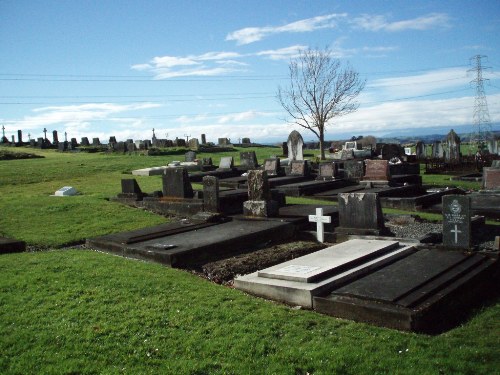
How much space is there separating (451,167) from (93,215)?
21.3 m

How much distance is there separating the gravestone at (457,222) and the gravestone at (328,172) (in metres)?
13.2

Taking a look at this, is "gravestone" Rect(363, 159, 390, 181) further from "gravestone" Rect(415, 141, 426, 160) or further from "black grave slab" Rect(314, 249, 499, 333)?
"gravestone" Rect(415, 141, 426, 160)

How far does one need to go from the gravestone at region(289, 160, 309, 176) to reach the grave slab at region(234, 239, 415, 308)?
1487 centimetres

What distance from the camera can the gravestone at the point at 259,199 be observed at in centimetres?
1301

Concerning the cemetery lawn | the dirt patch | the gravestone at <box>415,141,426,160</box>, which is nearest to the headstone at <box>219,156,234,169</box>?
the gravestone at <box>415,141,426,160</box>

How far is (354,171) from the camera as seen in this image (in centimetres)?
2259

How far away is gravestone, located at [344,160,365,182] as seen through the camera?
2222cm

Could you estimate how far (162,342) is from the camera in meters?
5.51

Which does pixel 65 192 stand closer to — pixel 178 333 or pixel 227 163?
pixel 227 163

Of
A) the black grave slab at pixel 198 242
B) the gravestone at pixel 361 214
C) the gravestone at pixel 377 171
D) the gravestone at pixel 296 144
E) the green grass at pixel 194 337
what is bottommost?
the green grass at pixel 194 337

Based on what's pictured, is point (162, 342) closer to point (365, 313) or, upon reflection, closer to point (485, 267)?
point (365, 313)

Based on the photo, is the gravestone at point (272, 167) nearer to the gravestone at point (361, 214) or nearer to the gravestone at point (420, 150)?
the gravestone at point (361, 214)

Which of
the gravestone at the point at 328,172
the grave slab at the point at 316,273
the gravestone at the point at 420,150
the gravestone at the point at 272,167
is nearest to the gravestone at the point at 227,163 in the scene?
the gravestone at the point at 272,167

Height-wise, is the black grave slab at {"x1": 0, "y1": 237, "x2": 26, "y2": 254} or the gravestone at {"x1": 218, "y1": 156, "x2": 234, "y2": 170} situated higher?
the gravestone at {"x1": 218, "y1": 156, "x2": 234, "y2": 170}
